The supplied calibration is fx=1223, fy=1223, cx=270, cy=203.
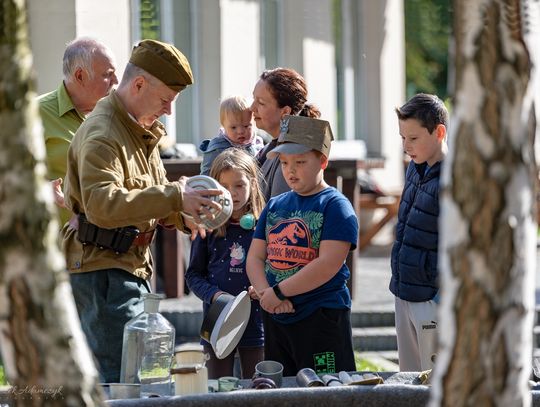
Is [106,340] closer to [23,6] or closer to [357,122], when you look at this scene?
[23,6]

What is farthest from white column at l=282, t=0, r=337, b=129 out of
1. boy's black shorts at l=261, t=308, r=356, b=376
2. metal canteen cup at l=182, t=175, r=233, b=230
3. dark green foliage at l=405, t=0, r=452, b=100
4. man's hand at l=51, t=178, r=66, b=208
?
dark green foliage at l=405, t=0, r=452, b=100

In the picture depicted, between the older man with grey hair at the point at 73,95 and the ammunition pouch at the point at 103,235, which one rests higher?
the older man with grey hair at the point at 73,95

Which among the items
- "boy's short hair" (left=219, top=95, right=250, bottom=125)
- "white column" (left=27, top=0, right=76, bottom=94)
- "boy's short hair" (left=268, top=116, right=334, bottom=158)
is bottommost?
"boy's short hair" (left=268, top=116, right=334, bottom=158)

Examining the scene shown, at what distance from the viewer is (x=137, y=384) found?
3.99m

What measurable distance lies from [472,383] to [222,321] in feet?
7.15

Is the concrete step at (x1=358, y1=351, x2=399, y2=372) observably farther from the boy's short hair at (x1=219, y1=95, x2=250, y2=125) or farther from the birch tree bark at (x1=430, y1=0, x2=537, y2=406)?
the birch tree bark at (x1=430, y1=0, x2=537, y2=406)

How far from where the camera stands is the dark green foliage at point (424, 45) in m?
33.7

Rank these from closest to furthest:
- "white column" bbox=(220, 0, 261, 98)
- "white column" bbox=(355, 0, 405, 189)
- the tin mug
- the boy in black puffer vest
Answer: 1. the tin mug
2. the boy in black puffer vest
3. "white column" bbox=(220, 0, 261, 98)
4. "white column" bbox=(355, 0, 405, 189)

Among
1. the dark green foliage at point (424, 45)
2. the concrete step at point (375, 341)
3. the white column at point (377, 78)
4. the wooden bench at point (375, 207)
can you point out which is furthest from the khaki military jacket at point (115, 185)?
the dark green foliage at point (424, 45)

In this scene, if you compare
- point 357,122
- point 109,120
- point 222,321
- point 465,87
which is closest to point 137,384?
point 222,321

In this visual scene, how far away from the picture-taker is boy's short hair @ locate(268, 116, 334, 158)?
15.8ft

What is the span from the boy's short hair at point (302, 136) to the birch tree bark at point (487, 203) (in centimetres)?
238

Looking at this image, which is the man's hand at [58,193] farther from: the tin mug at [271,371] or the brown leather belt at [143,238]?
the tin mug at [271,371]

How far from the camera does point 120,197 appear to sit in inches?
166
